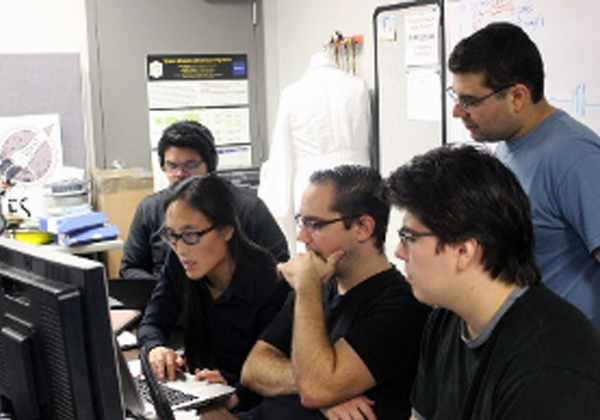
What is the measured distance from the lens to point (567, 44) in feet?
9.57

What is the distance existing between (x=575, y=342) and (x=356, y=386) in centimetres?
66

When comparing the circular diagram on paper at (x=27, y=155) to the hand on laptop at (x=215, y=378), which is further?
the circular diagram on paper at (x=27, y=155)

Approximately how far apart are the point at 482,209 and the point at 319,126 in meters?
2.71

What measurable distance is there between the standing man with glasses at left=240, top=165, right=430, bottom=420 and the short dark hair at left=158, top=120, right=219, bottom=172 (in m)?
1.07

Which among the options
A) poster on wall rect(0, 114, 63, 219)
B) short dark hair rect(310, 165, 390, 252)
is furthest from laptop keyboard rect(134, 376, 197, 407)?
poster on wall rect(0, 114, 63, 219)

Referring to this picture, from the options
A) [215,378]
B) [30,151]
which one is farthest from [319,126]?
[215,378]

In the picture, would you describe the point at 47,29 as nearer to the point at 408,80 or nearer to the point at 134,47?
the point at 134,47

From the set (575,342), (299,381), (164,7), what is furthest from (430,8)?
(575,342)

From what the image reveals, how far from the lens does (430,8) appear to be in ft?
11.9

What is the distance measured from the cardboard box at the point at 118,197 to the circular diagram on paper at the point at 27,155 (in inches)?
13.6

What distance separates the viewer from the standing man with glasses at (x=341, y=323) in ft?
5.88

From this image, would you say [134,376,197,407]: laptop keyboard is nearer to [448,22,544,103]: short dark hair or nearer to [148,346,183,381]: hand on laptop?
[148,346,183,381]: hand on laptop

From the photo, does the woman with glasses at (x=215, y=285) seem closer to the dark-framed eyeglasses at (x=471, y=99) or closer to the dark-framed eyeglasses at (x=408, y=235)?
the dark-framed eyeglasses at (x=471, y=99)

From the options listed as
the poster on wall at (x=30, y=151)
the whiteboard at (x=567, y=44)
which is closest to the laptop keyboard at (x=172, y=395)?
the whiteboard at (x=567, y=44)
